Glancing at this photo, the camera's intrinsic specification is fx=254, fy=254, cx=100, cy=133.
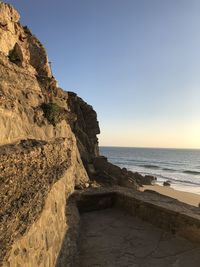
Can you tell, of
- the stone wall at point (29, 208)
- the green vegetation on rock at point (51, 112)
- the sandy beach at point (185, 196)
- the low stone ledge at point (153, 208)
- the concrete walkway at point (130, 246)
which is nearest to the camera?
the stone wall at point (29, 208)

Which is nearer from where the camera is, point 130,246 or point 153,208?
point 130,246

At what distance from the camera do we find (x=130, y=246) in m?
6.22

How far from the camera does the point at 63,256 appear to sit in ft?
16.4

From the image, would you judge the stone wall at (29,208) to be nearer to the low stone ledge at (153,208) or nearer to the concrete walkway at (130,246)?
the concrete walkway at (130,246)

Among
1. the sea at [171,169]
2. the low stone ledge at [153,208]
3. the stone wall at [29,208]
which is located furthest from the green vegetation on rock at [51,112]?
the sea at [171,169]

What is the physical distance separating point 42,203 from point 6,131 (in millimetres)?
1296

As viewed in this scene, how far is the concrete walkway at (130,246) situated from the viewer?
18.0 feet

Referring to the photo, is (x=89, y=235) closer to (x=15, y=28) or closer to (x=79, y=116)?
(x=15, y=28)

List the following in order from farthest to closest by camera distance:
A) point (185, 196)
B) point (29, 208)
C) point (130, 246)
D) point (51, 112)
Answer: point (185, 196), point (51, 112), point (130, 246), point (29, 208)

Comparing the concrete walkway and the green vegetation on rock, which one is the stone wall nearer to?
the concrete walkway

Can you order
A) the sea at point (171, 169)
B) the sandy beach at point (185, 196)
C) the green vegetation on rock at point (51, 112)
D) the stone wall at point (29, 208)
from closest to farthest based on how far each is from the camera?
the stone wall at point (29, 208) < the green vegetation on rock at point (51, 112) < the sandy beach at point (185, 196) < the sea at point (171, 169)

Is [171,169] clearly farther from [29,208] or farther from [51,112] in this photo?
[29,208]

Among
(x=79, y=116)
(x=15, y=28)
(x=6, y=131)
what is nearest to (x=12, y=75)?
(x=6, y=131)

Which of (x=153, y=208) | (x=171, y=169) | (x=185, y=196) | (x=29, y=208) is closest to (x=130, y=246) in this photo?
(x=153, y=208)
